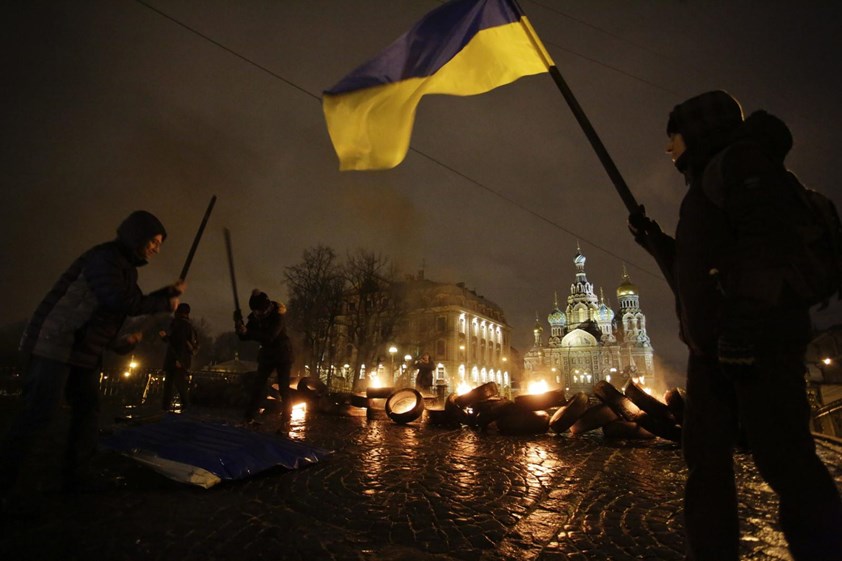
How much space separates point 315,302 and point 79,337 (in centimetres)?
3448

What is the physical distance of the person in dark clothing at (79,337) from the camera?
9.85 ft

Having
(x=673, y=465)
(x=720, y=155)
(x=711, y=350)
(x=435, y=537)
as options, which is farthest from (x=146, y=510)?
(x=673, y=465)

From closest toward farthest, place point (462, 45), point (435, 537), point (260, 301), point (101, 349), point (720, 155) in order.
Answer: point (720, 155) → point (435, 537) → point (101, 349) → point (462, 45) → point (260, 301)

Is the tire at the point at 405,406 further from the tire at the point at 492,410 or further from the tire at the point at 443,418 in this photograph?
the tire at the point at 492,410

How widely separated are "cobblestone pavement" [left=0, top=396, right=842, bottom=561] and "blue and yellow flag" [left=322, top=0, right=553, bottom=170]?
138 inches

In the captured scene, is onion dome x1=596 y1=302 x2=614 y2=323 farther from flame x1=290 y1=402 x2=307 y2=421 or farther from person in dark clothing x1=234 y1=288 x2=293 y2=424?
person in dark clothing x1=234 y1=288 x2=293 y2=424

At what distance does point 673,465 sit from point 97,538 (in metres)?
5.86

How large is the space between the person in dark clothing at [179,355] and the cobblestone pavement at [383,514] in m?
4.02

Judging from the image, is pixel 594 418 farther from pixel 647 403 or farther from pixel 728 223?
pixel 728 223

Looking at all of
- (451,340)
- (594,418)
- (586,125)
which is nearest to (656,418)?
(594,418)

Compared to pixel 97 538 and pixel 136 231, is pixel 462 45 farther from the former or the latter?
pixel 97 538

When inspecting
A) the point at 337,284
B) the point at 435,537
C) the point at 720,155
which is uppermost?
the point at 337,284

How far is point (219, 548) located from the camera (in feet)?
7.47

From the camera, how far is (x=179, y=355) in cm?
871
